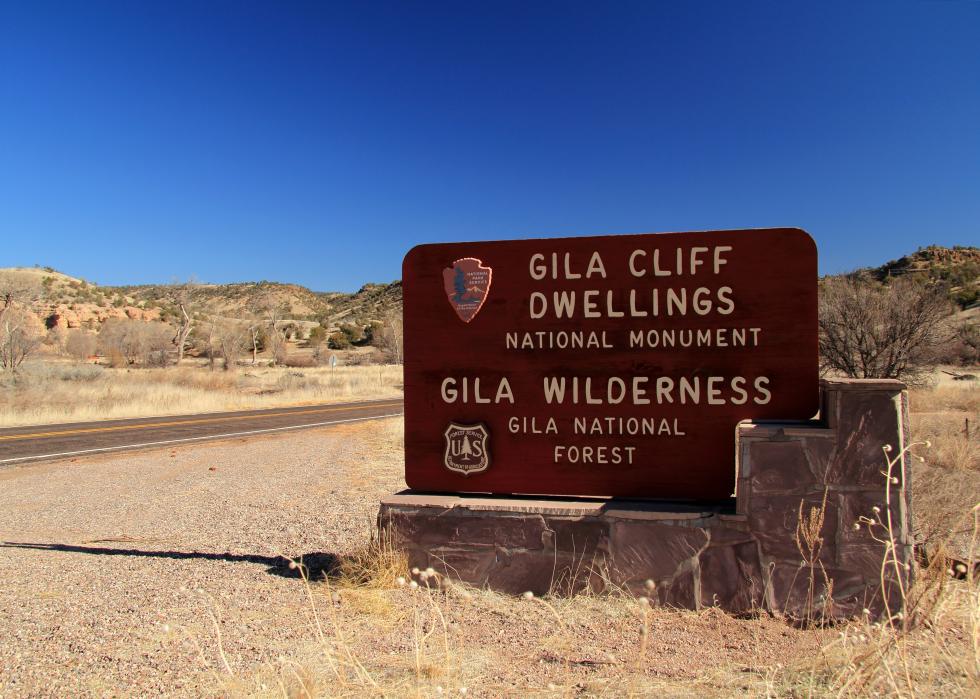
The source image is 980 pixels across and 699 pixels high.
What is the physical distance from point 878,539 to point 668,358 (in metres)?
1.56

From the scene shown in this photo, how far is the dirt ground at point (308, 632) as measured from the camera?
283 centimetres

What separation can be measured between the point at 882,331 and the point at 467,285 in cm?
1608

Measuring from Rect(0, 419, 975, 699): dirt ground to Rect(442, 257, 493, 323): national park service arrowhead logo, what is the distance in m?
1.89

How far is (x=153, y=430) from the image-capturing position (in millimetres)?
16500

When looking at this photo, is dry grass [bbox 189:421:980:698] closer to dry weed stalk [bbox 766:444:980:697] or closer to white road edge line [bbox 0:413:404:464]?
dry weed stalk [bbox 766:444:980:697]

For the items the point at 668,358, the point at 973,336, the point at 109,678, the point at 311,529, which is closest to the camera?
the point at 109,678

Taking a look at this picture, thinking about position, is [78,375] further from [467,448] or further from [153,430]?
[467,448]

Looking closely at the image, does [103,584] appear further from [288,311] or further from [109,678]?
[288,311]

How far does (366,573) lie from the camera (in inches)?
172

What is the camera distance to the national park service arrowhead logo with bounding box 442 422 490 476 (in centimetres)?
457

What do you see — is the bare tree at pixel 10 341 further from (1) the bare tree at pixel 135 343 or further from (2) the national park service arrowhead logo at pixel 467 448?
(2) the national park service arrowhead logo at pixel 467 448

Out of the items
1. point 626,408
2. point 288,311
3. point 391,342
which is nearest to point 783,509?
point 626,408

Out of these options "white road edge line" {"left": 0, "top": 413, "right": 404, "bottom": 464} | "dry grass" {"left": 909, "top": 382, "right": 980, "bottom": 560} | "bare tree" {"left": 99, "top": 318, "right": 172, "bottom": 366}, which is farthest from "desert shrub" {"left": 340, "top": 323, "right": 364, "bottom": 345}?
"dry grass" {"left": 909, "top": 382, "right": 980, "bottom": 560}

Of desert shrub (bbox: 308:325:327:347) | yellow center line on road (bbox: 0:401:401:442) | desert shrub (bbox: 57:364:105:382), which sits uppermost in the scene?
desert shrub (bbox: 308:325:327:347)
